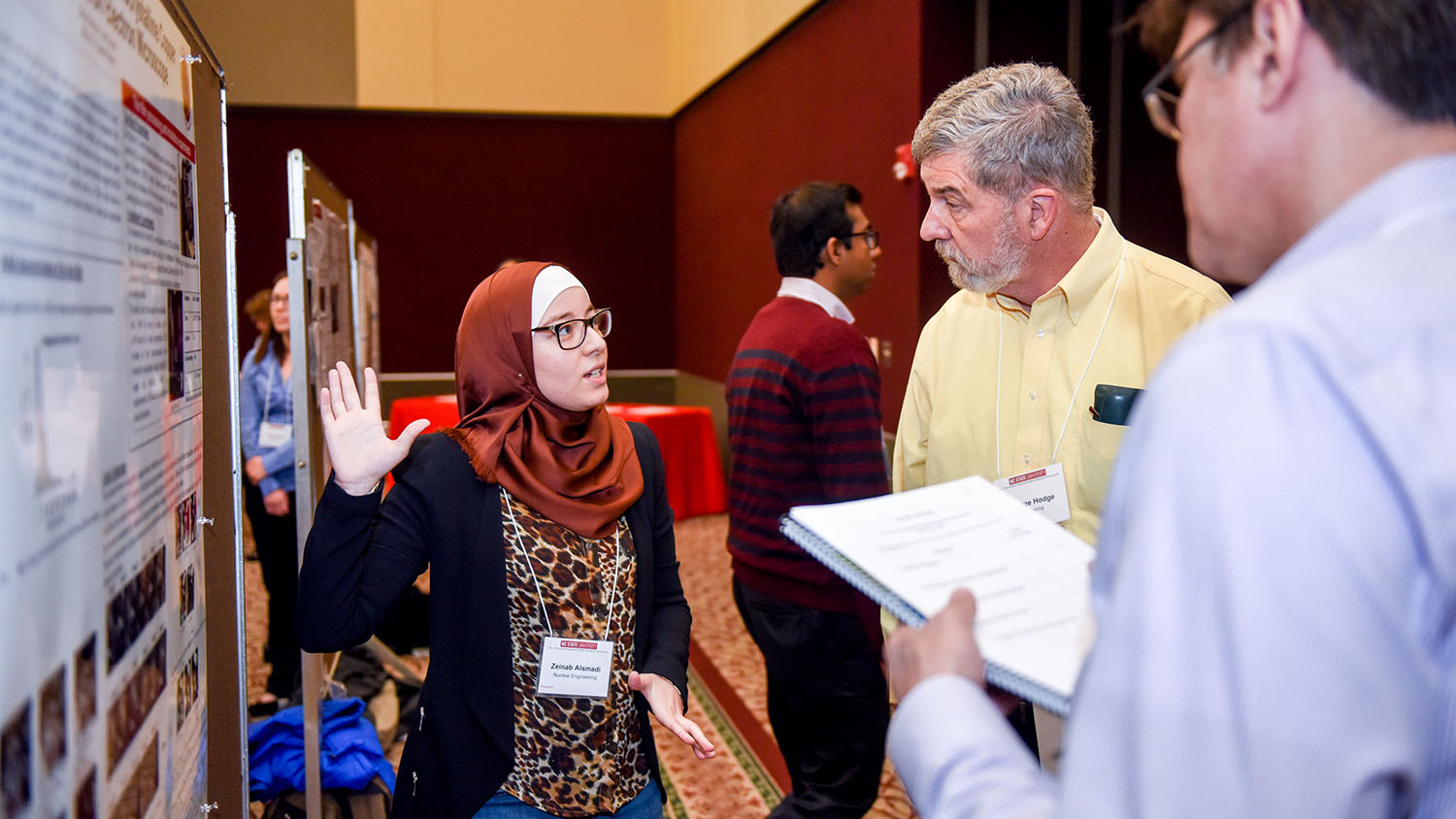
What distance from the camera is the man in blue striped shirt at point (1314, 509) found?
1.75 feet

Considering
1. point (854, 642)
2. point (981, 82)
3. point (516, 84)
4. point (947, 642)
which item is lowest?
point (854, 642)

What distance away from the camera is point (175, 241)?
1.45 meters

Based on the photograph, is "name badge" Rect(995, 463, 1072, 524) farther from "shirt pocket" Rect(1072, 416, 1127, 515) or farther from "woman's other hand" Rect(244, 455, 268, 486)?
"woman's other hand" Rect(244, 455, 268, 486)

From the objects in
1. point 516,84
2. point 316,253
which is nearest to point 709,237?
point 516,84

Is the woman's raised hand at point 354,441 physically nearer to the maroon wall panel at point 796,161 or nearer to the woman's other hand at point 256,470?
the woman's other hand at point 256,470

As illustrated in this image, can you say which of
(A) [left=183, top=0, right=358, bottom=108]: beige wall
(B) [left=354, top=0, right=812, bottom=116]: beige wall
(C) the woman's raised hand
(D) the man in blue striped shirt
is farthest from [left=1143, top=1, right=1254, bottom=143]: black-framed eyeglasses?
(A) [left=183, top=0, right=358, bottom=108]: beige wall

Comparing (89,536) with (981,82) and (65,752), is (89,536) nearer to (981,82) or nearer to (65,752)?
(65,752)

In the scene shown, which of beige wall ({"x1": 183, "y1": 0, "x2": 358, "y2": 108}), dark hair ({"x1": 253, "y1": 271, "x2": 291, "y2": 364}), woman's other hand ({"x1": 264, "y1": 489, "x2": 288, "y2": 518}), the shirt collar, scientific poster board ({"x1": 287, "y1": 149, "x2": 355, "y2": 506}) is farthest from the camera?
beige wall ({"x1": 183, "y1": 0, "x2": 358, "y2": 108})

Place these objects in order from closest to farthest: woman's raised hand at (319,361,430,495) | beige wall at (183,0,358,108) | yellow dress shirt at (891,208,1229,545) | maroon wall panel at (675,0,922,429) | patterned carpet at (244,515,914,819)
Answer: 1. woman's raised hand at (319,361,430,495)
2. yellow dress shirt at (891,208,1229,545)
3. patterned carpet at (244,515,914,819)
4. maroon wall panel at (675,0,922,429)
5. beige wall at (183,0,358,108)

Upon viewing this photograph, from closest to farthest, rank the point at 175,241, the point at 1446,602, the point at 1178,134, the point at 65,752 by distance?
the point at 1446,602
the point at 1178,134
the point at 65,752
the point at 175,241

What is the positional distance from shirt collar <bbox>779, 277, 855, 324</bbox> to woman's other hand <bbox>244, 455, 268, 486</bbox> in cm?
234

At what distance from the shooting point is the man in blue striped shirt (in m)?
0.53

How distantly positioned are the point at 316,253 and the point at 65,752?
2.03 m

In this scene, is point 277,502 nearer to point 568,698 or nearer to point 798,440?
point 798,440
